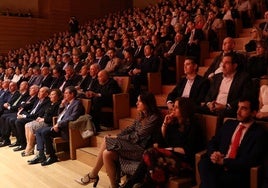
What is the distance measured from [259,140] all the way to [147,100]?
92 centimetres

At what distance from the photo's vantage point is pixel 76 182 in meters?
2.80

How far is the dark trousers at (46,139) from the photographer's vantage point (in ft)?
11.3

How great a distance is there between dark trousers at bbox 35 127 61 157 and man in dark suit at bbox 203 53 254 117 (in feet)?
5.33

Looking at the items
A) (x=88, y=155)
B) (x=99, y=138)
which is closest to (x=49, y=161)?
(x=88, y=155)

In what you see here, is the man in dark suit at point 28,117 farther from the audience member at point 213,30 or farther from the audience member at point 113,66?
the audience member at point 213,30

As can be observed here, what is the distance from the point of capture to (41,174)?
306cm

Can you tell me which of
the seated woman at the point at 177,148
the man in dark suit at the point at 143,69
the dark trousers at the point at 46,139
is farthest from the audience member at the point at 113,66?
the seated woman at the point at 177,148

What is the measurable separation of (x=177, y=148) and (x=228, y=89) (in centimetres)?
74

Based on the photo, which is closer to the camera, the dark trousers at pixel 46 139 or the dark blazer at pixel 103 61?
the dark trousers at pixel 46 139

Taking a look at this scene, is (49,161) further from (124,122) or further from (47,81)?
(47,81)

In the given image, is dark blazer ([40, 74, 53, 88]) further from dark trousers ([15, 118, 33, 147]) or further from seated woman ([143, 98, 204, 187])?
seated woman ([143, 98, 204, 187])

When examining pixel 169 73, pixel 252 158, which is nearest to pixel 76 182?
pixel 252 158

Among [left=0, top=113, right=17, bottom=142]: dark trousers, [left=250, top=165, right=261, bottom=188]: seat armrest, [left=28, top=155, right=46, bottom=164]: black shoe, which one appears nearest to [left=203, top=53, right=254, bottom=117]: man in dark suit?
[left=250, top=165, right=261, bottom=188]: seat armrest

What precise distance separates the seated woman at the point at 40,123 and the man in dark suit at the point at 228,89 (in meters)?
1.77
